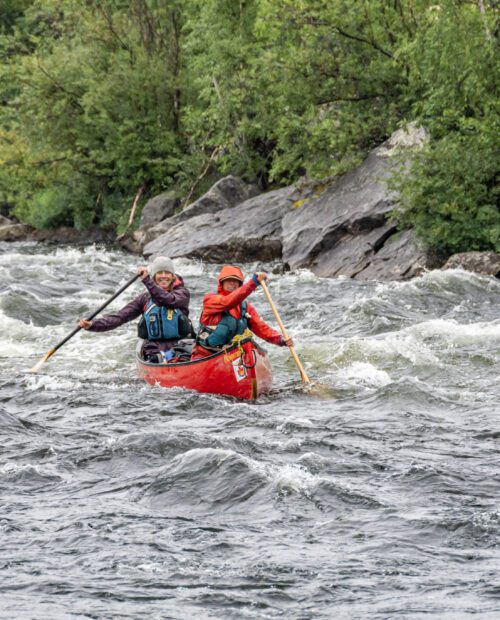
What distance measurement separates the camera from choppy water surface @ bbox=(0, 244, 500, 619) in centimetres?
606

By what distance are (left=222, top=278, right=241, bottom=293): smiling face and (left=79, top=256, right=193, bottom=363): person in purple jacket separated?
67cm

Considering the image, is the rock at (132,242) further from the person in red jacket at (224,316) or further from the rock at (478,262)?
the person in red jacket at (224,316)

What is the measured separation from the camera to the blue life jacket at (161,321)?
38.8 feet

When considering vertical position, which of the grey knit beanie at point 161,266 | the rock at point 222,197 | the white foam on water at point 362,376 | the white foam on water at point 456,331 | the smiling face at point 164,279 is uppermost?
the grey knit beanie at point 161,266

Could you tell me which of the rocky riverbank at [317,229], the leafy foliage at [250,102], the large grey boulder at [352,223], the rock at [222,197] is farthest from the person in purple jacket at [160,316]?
the rock at [222,197]

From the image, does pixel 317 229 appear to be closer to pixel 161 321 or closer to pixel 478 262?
pixel 478 262

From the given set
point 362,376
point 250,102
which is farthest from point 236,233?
point 362,376

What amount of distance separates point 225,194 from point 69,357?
1300 centimetres

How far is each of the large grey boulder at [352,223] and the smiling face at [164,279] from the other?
24.3ft

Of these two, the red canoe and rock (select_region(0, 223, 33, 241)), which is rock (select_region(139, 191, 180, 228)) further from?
the red canoe

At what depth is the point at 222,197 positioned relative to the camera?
85.2ft

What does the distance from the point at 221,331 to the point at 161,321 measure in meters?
0.90

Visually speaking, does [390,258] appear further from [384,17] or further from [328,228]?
[384,17]

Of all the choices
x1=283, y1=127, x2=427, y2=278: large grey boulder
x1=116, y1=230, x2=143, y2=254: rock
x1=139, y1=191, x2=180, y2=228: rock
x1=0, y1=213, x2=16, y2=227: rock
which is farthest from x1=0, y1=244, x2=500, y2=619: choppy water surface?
x1=0, y1=213, x2=16, y2=227: rock
